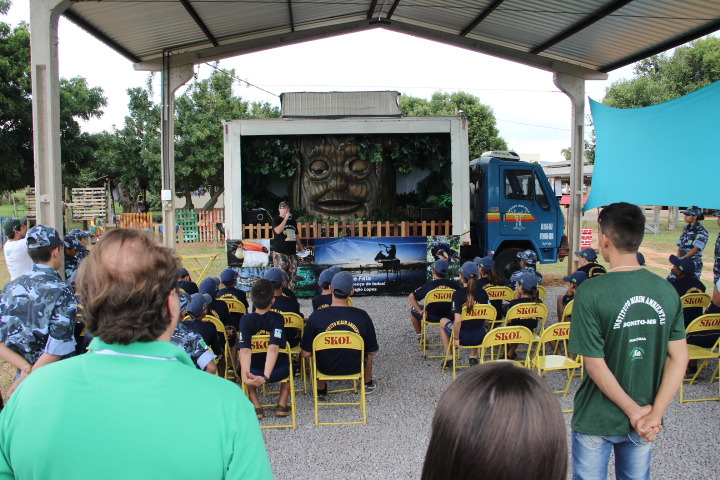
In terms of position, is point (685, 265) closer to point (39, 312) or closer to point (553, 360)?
point (553, 360)

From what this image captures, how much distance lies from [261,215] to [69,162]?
589 inches

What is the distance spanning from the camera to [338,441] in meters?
4.19

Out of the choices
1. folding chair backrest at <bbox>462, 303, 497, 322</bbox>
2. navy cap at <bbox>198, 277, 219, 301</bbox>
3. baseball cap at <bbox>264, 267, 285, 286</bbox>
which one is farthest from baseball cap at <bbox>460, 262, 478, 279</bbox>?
navy cap at <bbox>198, 277, 219, 301</bbox>

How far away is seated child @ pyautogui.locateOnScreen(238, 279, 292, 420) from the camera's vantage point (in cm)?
419

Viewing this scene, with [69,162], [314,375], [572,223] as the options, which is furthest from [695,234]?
[69,162]

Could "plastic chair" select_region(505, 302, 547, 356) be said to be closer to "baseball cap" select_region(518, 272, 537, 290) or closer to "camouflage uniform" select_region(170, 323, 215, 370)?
"baseball cap" select_region(518, 272, 537, 290)

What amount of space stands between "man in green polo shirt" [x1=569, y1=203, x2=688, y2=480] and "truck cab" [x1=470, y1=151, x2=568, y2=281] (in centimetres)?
755

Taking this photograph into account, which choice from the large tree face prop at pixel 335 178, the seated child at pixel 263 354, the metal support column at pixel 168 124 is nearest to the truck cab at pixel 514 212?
the large tree face prop at pixel 335 178

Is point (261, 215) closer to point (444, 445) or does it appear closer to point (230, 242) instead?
point (230, 242)

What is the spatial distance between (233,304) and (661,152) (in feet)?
16.2

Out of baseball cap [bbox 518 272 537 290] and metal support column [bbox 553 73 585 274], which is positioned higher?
metal support column [bbox 553 73 585 274]

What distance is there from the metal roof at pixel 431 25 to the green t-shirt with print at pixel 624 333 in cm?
614

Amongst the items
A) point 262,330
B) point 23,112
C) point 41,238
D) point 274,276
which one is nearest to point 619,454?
point 262,330

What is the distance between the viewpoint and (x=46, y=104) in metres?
5.76
